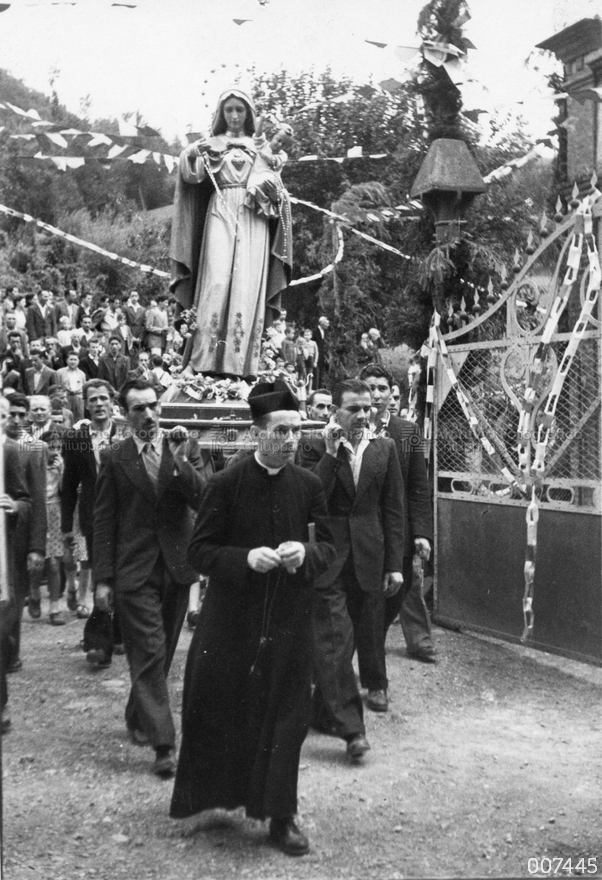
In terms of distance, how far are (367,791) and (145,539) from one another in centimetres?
145

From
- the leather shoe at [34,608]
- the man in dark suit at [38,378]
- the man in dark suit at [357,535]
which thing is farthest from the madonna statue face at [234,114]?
the man in dark suit at [38,378]

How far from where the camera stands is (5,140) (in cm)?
779

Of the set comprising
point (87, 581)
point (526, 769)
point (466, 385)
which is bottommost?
point (526, 769)

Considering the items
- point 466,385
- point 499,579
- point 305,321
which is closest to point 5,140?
point 466,385

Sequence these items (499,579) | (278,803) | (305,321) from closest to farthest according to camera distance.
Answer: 1. (278,803)
2. (499,579)
3. (305,321)

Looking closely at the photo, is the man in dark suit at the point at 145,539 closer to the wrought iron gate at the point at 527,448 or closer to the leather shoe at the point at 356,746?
the leather shoe at the point at 356,746

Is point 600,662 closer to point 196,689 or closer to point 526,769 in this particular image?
point 526,769

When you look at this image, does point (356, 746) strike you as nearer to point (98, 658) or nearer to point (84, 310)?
point (98, 658)

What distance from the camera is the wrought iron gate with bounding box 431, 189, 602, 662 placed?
6000 mm

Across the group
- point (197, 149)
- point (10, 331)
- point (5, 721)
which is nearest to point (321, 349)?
point (10, 331)

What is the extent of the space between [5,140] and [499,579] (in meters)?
4.87

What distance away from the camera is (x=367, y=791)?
4.20m

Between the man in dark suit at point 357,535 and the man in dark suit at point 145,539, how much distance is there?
0.66 metres

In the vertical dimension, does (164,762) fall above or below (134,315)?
below
